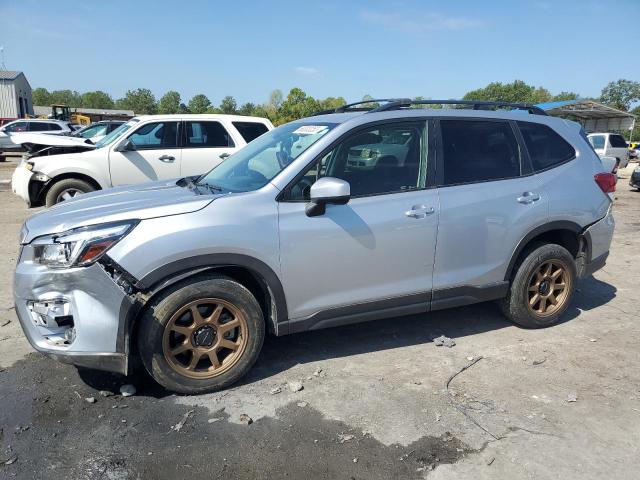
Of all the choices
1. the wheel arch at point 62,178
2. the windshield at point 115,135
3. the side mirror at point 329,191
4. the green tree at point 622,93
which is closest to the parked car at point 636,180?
the windshield at point 115,135

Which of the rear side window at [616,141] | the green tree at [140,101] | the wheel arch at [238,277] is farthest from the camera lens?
the green tree at [140,101]

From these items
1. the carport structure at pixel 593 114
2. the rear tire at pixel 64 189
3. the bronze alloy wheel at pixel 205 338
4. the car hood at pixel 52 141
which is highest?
the carport structure at pixel 593 114

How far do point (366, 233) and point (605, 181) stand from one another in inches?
103

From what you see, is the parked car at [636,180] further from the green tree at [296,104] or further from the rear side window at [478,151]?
the green tree at [296,104]

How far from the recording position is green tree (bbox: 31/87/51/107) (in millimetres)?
116688

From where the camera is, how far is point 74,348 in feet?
9.93

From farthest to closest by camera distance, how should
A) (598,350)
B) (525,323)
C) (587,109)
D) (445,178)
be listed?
(587,109) → (525,323) → (598,350) → (445,178)

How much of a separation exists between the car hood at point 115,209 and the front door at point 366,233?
67 centimetres

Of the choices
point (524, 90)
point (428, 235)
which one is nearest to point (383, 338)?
point (428, 235)

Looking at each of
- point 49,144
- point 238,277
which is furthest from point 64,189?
point 238,277

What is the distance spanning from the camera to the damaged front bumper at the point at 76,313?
9.75 feet

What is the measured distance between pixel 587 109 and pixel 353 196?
111 feet

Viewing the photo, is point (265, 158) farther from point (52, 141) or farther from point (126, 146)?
point (52, 141)

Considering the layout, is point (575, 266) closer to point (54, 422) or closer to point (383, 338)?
point (383, 338)
